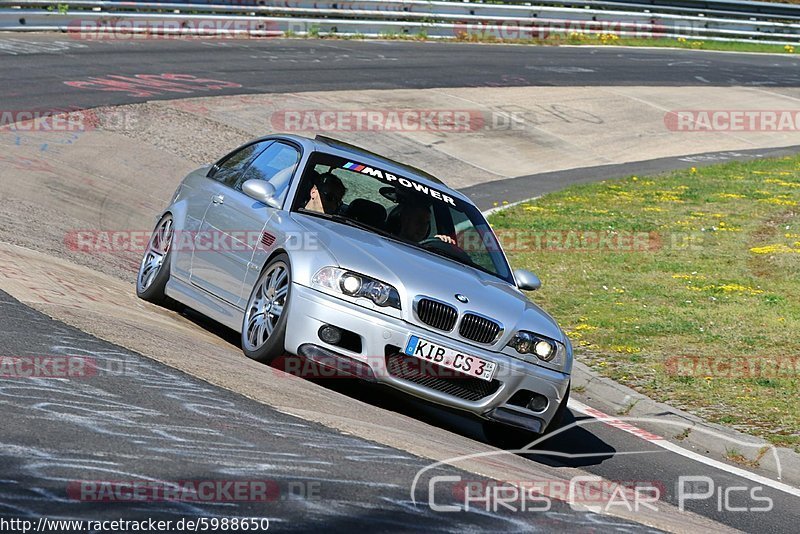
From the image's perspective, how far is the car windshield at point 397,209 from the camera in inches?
351

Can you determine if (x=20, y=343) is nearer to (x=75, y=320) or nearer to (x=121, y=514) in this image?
(x=75, y=320)

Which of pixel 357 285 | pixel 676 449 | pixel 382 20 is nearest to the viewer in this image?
pixel 357 285

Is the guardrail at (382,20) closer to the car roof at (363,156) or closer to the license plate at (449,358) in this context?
the car roof at (363,156)

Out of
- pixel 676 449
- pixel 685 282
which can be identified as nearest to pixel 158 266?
pixel 676 449

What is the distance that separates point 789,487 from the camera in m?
7.94

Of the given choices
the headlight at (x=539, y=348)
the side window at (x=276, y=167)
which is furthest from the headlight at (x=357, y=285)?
the side window at (x=276, y=167)

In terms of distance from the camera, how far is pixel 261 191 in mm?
8781

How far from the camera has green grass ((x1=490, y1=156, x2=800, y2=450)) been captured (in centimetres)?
A: 1002

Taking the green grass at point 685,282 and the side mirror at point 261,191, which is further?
the green grass at point 685,282

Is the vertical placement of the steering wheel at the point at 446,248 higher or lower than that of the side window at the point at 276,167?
lower

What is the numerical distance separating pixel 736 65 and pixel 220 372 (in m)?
31.5

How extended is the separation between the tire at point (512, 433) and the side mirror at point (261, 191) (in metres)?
2.20

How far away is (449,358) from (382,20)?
28.0m

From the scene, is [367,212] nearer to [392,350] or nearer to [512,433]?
[392,350]
